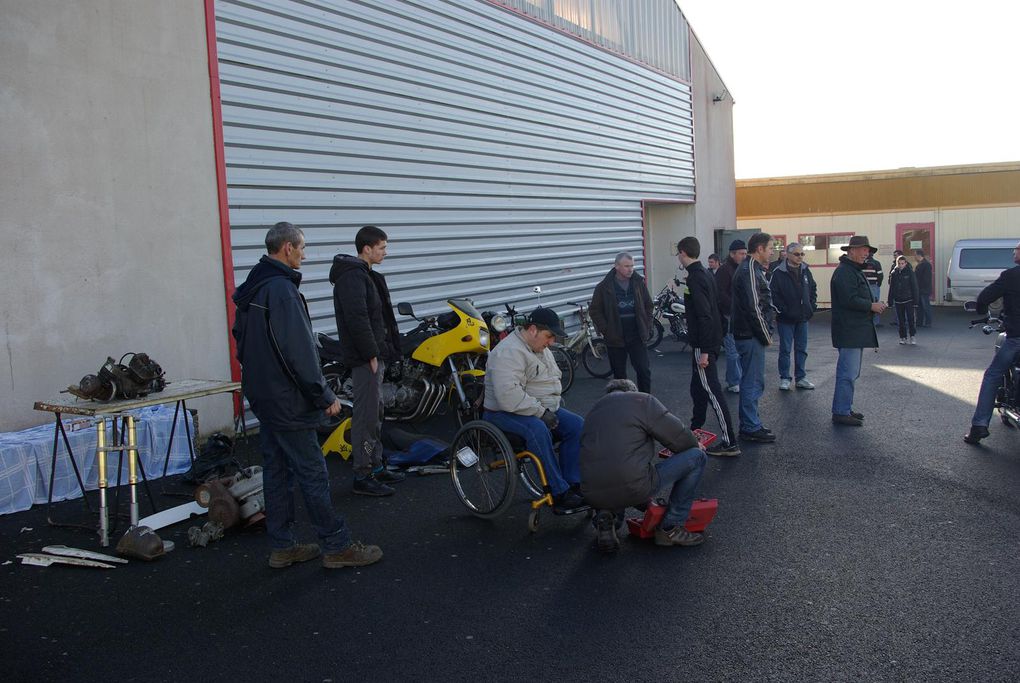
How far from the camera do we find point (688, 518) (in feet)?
17.7

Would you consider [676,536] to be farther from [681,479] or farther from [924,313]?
[924,313]

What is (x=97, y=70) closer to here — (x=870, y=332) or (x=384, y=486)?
(x=384, y=486)

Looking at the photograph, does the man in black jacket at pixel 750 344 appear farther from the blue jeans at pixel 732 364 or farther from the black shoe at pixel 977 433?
the blue jeans at pixel 732 364

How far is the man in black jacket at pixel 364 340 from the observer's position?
6633 mm

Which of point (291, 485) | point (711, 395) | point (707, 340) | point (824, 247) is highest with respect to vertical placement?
point (824, 247)

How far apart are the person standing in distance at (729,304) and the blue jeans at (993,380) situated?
295 cm

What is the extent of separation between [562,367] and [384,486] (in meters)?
4.69

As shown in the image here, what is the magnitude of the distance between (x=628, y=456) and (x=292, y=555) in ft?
7.05

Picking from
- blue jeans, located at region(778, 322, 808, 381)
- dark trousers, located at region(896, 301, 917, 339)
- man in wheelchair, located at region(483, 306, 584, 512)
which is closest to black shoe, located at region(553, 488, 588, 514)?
man in wheelchair, located at region(483, 306, 584, 512)

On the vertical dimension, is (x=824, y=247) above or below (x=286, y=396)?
above

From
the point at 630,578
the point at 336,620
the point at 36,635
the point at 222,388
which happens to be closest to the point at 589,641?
the point at 630,578

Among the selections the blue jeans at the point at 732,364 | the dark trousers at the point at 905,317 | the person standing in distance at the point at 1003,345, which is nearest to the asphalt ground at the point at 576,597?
the person standing in distance at the point at 1003,345

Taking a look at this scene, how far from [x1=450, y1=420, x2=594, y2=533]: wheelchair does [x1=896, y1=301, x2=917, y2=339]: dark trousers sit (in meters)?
12.0

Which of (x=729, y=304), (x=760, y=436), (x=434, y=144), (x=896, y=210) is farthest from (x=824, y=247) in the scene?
(x=760, y=436)
